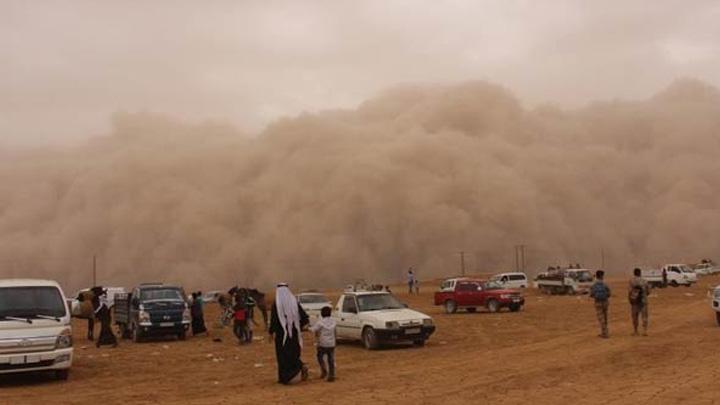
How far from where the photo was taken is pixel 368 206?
67.9 meters

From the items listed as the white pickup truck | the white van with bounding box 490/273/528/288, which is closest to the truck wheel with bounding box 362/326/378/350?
the white van with bounding box 490/273/528/288

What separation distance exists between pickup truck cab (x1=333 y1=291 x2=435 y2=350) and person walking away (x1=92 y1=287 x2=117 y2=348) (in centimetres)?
571

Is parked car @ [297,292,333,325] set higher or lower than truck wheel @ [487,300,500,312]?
higher

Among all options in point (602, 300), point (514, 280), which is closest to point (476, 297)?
point (602, 300)

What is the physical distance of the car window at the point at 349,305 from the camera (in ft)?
54.3

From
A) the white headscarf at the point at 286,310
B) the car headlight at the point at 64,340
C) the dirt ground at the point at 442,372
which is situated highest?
the white headscarf at the point at 286,310

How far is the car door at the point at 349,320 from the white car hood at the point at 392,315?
247mm

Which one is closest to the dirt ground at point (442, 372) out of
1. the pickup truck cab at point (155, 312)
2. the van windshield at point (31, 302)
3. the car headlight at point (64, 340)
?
the car headlight at point (64, 340)

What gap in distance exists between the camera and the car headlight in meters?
11.4

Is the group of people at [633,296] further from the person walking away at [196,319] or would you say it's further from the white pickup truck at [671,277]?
the white pickup truck at [671,277]

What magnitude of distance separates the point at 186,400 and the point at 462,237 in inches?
2253

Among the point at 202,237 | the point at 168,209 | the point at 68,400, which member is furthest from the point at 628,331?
→ the point at 168,209

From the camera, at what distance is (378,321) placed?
15.5m

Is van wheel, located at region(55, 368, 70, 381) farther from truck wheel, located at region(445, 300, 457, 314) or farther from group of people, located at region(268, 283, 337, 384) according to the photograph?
truck wheel, located at region(445, 300, 457, 314)
